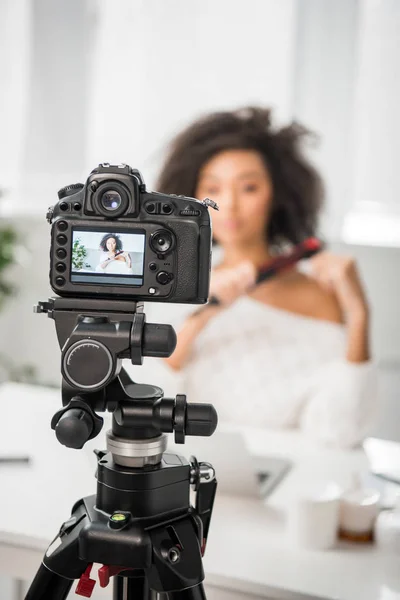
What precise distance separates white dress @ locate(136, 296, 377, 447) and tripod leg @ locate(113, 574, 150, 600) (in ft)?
4.81

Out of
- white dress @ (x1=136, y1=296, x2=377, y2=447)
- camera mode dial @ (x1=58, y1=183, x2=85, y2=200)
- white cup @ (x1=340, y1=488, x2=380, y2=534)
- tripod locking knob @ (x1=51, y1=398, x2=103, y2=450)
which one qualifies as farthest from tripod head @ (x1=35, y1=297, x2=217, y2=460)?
white dress @ (x1=136, y1=296, x2=377, y2=447)

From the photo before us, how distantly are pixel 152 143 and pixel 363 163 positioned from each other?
965 millimetres

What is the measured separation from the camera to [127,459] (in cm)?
82

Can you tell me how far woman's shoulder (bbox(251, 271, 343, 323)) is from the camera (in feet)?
8.45

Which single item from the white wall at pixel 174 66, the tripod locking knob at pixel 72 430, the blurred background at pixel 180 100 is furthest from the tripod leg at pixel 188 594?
the white wall at pixel 174 66

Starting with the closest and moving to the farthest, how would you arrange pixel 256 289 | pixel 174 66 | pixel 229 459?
pixel 229 459
pixel 256 289
pixel 174 66

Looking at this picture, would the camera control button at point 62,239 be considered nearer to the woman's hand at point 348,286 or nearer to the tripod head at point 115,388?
the tripod head at point 115,388

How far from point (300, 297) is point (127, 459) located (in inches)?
72.6

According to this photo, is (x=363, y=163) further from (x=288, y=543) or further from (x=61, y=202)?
(x=61, y=202)

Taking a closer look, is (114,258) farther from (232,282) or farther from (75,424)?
(232,282)

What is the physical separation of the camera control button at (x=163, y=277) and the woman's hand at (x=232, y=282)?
1676 millimetres

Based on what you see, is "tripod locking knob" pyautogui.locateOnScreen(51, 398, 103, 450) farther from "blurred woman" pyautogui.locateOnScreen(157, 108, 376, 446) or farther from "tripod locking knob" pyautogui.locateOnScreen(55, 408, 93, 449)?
"blurred woman" pyautogui.locateOnScreen(157, 108, 376, 446)

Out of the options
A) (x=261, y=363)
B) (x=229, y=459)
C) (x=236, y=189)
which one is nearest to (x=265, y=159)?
(x=236, y=189)

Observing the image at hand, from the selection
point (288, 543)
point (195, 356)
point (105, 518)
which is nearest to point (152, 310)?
point (195, 356)
